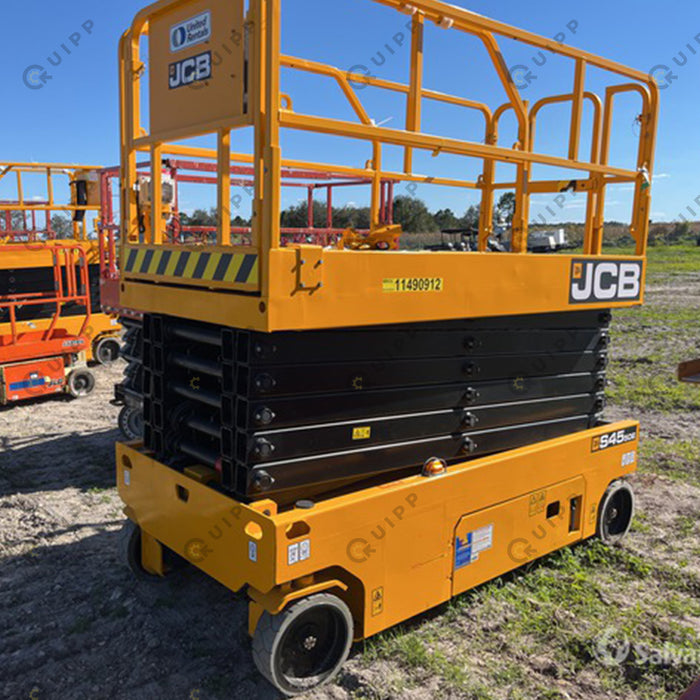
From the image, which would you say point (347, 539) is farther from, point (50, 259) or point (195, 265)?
point (50, 259)

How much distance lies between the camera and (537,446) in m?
4.25

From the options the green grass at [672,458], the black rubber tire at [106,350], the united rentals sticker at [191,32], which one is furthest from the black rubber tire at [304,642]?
the black rubber tire at [106,350]

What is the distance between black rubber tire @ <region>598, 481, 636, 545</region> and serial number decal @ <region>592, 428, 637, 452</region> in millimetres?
318

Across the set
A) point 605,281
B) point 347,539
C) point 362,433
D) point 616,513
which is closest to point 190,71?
point 362,433

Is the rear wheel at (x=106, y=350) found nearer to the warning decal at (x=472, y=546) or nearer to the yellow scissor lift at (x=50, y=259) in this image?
the yellow scissor lift at (x=50, y=259)

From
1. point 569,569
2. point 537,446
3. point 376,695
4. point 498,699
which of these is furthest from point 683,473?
point 376,695

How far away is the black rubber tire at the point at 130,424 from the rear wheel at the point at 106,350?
3.88 metres

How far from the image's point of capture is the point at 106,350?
10.9 metres

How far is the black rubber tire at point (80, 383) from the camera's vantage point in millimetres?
9210

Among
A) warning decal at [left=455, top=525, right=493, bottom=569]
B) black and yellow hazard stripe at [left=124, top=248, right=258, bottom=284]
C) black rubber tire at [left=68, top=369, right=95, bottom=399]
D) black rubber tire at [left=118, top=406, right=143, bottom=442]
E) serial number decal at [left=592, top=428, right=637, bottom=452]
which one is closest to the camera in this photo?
black and yellow hazard stripe at [left=124, top=248, right=258, bottom=284]

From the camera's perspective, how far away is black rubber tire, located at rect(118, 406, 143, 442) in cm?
711

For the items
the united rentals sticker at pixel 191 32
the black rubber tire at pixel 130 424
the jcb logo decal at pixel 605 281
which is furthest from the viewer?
the black rubber tire at pixel 130 424

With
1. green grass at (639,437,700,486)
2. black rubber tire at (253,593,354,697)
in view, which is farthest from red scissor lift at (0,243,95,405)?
green grass at (639,437,700,486)

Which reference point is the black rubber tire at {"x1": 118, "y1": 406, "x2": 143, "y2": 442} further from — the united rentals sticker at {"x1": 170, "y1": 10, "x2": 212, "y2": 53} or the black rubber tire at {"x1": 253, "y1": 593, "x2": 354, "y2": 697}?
the united rentals sticker at {"x1": 170, "y1": 10, "x2": 212, "y2": 53}
